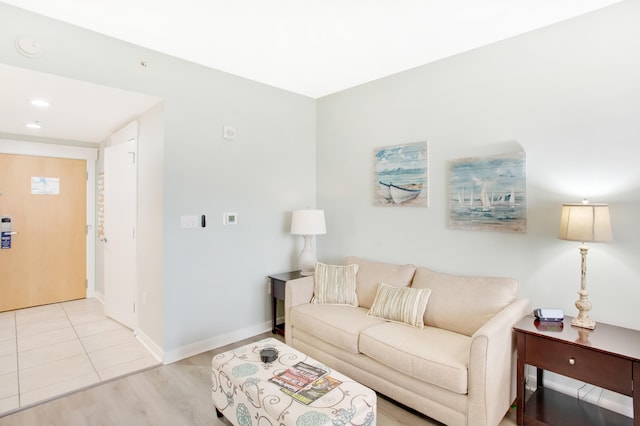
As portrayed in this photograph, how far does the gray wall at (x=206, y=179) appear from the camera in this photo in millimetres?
2504

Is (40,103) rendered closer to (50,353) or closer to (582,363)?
(50,353)

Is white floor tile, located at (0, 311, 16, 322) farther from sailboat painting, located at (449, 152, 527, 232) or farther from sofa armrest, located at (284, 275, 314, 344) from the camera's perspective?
sailboat painting, located at (449, 152, 527, 232)

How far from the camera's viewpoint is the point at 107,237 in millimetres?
4004

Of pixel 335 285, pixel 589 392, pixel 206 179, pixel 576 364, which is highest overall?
pixel 206 179

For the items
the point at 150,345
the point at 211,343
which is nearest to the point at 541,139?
the point at 211,343

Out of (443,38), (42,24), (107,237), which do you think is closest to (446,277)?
(443,38)

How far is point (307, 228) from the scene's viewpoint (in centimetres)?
339

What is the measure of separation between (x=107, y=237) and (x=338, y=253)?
9.13 ft

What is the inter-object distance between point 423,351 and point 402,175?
164cm

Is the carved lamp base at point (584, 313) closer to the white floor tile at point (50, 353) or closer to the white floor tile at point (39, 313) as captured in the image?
the white floor tile at point (50, 353)

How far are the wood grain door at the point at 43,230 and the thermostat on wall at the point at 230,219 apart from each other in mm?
2904

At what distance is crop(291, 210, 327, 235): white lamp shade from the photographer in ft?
11.1

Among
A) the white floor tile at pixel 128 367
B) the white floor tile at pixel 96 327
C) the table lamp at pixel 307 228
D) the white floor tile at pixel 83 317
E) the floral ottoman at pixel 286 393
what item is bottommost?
the white floor tile at pixel 128 367

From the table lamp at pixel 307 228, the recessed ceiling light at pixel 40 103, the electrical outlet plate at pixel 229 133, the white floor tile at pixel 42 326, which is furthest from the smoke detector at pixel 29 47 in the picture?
the white floor tile at pixel 42 326
